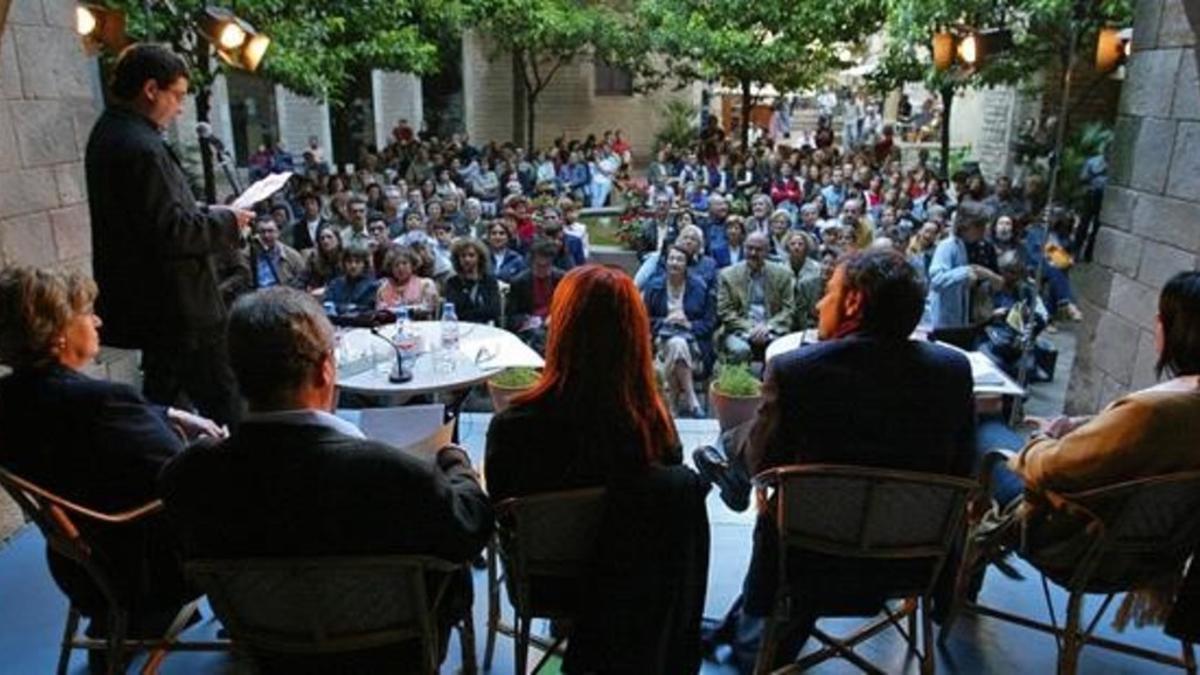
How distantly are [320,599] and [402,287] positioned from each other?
3.29 metres

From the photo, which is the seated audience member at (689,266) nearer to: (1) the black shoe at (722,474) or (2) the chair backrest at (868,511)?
(1) the black shoe at (722,474)

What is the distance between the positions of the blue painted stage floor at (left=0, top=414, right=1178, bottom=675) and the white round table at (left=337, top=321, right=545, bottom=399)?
0.64 metres

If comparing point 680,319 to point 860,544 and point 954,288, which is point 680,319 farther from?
point 860,544

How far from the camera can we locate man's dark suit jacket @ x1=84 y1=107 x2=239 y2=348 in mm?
2453

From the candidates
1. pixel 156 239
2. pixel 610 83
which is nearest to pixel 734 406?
pixel 156 239

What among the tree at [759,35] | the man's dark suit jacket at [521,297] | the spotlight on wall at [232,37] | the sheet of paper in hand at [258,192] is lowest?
the man's dark suit jacket at [521,297]

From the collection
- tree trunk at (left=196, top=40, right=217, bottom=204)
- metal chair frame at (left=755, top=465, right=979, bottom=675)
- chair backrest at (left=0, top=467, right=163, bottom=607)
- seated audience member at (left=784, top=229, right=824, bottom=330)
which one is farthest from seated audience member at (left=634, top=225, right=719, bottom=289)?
chair backrest at (left=0, top=467, right=163, bottom=607)

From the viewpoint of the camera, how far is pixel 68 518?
181 centimetres

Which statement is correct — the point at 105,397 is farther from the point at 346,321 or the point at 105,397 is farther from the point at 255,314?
the point at 346,321

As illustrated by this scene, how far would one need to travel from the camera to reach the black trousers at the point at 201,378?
2672 mm

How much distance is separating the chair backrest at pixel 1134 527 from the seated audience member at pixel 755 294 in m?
3.27

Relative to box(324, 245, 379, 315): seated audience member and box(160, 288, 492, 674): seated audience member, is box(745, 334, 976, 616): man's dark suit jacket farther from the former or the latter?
box(324, 245, 379, 315): seated audience member

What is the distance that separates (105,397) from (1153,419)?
2.15 meters

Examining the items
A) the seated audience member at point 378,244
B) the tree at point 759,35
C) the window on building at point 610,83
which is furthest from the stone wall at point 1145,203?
the window on building at point 610,83
